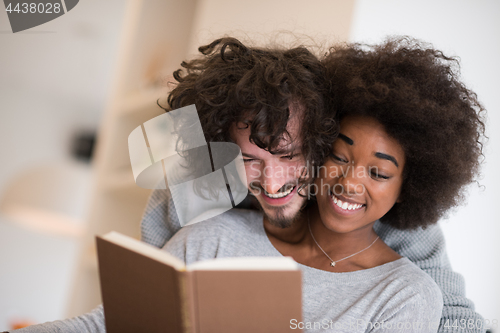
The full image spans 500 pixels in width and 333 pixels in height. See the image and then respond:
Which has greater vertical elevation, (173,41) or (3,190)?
(173,41)

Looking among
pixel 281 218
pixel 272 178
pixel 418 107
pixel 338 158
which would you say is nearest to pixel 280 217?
pixel 281 218

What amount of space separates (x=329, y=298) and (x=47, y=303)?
6.94 ft

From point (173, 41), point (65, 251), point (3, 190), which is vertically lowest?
point (65, 251)

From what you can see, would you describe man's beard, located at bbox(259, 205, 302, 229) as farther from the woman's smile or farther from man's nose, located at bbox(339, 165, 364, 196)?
man's nose, located at bbox(339, 165, 364, 196)

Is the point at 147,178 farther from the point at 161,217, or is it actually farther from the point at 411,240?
the point at 411,240

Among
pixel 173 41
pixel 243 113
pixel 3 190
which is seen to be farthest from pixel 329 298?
pixel 3 190

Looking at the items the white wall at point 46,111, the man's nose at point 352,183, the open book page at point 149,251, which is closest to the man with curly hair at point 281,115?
the man's nose at point 352,183

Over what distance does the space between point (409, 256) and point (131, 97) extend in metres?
1.45

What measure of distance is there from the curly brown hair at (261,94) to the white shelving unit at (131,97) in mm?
762

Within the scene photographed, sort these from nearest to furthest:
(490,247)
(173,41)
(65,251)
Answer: (490,247), (173,41), (65,251)

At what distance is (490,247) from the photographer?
1.53m

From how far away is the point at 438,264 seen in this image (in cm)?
124

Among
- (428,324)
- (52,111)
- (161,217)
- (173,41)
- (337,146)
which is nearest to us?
(428,324)

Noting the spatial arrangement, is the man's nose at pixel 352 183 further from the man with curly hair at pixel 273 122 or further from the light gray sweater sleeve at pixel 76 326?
the light gray sweater sleeve at pixel 76 326
